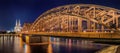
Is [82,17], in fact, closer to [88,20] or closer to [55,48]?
[88,20]

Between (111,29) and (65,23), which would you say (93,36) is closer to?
(111,29)

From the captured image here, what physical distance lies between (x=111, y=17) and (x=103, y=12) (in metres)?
2.87

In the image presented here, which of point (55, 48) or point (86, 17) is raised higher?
point (86, 17)

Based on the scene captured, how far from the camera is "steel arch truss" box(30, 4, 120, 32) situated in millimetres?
49531

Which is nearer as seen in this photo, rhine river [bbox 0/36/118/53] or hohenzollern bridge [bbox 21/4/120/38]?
hohenzollern bridge [bbox 21/4/120/38]

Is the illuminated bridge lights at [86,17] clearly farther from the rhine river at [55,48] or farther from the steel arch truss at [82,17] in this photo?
the rhine river at [55,48]

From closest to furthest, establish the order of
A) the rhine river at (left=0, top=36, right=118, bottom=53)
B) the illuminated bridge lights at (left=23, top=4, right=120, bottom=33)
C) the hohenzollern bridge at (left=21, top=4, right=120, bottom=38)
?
1. the hohenzollern bridge at (left=21, top=4, right=120, bottom=38)
2. the illuminated bridge lights at (left=23, top=4, right=120, bottom=33)
3. the rhine river at (left=0, top=36, right=118, bottom=53)

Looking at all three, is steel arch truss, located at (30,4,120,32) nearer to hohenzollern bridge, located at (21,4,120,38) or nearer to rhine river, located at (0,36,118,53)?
hohenzollern bridge, located at (21,4,120,38)

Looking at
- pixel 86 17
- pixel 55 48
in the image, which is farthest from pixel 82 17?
pixel 55 48

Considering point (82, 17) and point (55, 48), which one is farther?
point (55, 48)

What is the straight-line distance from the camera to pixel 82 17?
4884cm

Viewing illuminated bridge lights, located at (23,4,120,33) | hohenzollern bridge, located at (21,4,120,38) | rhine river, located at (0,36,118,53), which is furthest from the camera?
rhine river, located at (0,36,118,53)

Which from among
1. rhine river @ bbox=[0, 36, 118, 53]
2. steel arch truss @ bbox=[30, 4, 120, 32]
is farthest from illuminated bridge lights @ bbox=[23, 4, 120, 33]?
rhine river @ bbox=[0, 36, 118, 53]

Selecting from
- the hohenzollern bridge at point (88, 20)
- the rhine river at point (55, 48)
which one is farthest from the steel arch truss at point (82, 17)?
the rhine river at point (55, 48)
